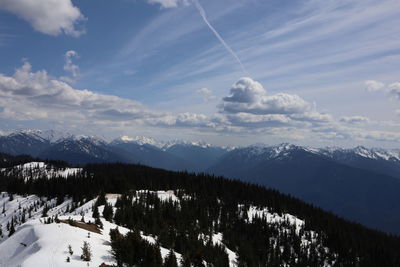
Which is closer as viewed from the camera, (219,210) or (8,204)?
(219,210)

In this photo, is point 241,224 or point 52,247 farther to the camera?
point 241,224

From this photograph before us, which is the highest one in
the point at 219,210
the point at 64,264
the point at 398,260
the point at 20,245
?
the point at 64,264

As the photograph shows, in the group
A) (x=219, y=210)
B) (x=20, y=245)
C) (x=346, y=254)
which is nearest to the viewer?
(x=20, y=245)

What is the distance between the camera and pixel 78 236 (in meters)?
44.9

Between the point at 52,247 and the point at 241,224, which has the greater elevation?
the point at 52,247

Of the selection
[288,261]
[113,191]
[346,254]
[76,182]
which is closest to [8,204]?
[76,182]

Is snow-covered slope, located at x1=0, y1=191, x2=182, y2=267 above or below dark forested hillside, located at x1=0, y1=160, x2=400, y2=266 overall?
above

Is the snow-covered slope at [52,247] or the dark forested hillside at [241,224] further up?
the snow-covered slope at [52,247]

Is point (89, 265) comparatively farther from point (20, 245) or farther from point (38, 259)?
point (20, 245)

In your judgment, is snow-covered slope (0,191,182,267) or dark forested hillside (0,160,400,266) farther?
dark forested hillside (0,160,400,266)

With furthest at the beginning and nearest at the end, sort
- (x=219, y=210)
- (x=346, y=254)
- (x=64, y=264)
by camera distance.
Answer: (x=219, y=210), (x=346, y=254), (x=64, y=264)

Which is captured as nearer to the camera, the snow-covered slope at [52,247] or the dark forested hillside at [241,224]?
the snow-covered slope at [52,247]

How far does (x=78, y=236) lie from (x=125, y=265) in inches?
420

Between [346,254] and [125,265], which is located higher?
[125,265]
